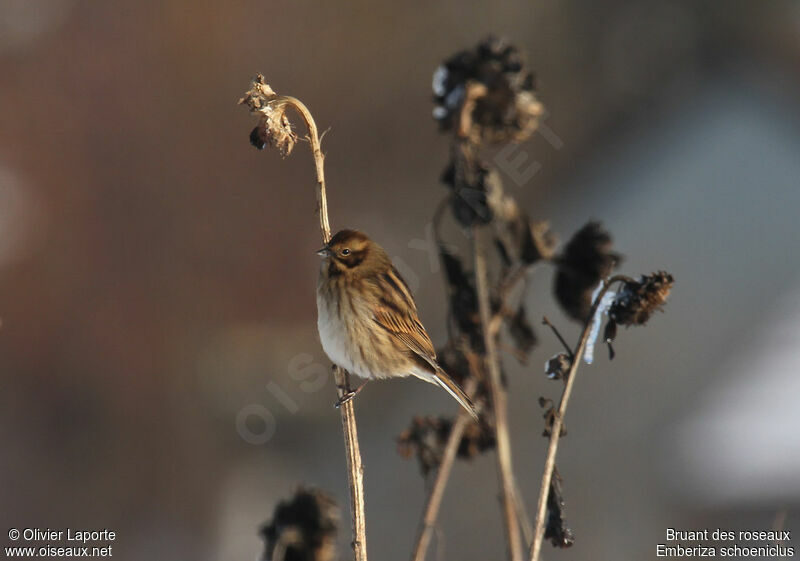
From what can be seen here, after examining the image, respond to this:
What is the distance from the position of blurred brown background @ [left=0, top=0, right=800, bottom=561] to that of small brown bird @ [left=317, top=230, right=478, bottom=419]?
7.16 feet

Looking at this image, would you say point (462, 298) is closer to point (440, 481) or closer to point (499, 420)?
point (499, 420)

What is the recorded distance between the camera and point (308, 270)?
271 inches

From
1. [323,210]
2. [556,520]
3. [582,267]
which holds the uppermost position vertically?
[582,267]

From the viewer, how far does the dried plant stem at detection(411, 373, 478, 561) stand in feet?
7.38

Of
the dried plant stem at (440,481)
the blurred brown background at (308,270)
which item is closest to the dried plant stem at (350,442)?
the dried plant stem at (440,481)

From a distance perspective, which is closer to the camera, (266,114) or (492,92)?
(266,114)

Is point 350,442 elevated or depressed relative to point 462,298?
depressed

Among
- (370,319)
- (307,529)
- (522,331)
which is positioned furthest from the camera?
(370,319)

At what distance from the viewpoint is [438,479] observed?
238 cm

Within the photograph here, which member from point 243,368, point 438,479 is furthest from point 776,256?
point 438,479

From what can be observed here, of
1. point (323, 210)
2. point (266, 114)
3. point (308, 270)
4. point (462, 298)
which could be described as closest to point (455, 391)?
point (462, 298)

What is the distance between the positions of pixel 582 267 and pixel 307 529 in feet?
5.15

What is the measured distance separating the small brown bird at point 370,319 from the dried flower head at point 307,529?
1.29m

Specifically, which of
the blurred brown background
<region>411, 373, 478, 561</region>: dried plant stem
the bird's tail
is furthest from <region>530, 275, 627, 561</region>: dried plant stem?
the blurred brown background
